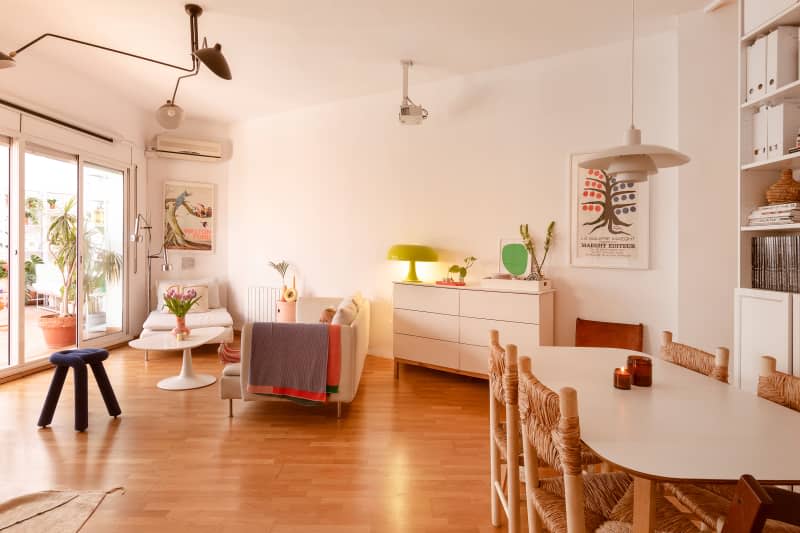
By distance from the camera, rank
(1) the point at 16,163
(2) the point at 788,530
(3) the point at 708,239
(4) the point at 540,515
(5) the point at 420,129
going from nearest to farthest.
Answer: (2) the point at 788,530, (4) the point at 540,515, (3) the point at 708,239, (1) the point at 16,163, (5) the point at 420,129

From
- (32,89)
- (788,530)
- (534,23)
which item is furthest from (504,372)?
(32,89)

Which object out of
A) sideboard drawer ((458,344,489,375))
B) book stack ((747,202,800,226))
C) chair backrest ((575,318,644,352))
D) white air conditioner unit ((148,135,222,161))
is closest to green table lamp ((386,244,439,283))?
sideboard drawer ((458,344,489,375))

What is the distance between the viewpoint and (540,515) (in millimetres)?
1561

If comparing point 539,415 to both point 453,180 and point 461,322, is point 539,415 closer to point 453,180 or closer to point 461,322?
point 461,322

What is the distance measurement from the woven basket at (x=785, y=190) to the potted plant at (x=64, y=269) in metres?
6.48

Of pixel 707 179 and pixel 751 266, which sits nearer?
pixel 751 266

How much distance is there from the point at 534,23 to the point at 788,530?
377 cm

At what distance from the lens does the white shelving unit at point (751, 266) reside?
7.45 feet

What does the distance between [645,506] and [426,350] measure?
3.59 metres

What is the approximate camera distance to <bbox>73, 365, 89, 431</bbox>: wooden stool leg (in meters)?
3.34

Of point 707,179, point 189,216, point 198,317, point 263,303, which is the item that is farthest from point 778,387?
point 189,216

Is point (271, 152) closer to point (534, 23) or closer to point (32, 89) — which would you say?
point (32, 89)

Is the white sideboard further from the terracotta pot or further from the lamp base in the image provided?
the terracotta pot

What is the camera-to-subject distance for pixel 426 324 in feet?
15.8
